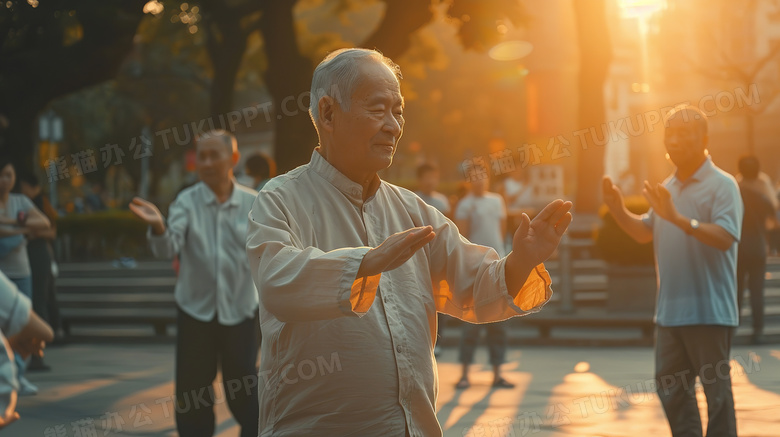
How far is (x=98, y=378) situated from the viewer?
9.85 m

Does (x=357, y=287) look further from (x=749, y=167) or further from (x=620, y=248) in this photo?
(x=620, y=248)

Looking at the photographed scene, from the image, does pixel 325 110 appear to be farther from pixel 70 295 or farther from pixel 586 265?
pixel 70 295

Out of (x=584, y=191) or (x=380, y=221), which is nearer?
(x=380, y=221)

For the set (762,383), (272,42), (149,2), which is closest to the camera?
(762,383)

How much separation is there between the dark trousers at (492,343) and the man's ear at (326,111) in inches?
244

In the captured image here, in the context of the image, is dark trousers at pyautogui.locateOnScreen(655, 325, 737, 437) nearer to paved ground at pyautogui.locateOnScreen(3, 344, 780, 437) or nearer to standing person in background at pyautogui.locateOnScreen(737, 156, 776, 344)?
paved ground at pyautogui.locateOnScreen(3, 344, 780, 437)

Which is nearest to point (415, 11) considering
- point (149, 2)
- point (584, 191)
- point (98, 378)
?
point (149, 2)

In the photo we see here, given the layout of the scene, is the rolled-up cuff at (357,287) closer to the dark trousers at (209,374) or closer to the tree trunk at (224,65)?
the dark trousers at (209,374)

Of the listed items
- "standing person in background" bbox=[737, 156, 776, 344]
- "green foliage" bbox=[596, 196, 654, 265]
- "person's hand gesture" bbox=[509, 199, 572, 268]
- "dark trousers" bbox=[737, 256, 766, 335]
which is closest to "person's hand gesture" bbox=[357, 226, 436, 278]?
"person's hand gesture" bbox=[509, 199, 572, 268]

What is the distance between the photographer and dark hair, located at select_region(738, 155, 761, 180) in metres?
10.7

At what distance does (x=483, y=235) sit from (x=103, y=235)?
13933 millimetres

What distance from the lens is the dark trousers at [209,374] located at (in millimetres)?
5617

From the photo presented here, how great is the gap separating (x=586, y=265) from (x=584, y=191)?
15.3 ft

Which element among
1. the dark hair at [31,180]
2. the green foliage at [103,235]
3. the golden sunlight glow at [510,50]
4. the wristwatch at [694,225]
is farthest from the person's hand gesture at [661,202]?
the green foliage at [103,235]
